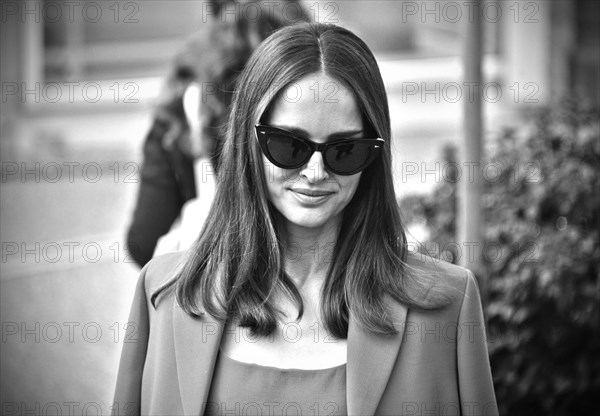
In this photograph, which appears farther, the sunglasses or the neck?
the neck

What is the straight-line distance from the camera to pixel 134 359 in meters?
2.34

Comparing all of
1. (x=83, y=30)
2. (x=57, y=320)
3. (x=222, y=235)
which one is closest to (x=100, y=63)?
(x=83, y=30)

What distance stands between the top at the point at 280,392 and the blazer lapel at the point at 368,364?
45 mm

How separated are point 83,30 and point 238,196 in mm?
10647

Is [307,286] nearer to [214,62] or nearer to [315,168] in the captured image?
[315,168]

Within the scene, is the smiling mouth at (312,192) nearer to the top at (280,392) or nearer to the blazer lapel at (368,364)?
the blazer lapel at (368,364)

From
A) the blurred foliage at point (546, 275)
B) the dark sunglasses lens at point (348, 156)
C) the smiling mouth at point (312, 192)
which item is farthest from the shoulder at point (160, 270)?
the blurred foliage at point (546, 275)

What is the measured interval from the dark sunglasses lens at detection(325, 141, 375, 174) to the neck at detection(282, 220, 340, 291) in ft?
0.74

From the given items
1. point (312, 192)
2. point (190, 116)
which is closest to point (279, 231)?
point (312, 192)

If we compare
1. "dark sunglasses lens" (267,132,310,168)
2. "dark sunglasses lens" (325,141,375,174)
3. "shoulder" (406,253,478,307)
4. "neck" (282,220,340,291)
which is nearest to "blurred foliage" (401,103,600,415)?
"shoulder" (406,253,478,307)

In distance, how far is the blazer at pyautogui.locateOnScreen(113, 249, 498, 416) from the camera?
2.19m

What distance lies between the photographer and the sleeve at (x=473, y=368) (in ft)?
7.30

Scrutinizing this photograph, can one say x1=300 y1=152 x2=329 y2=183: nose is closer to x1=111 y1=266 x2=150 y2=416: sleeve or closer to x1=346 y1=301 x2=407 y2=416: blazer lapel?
x1=346 y1=301 x2=407 y2=416: blazer lapel

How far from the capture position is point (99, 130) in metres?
11.1
